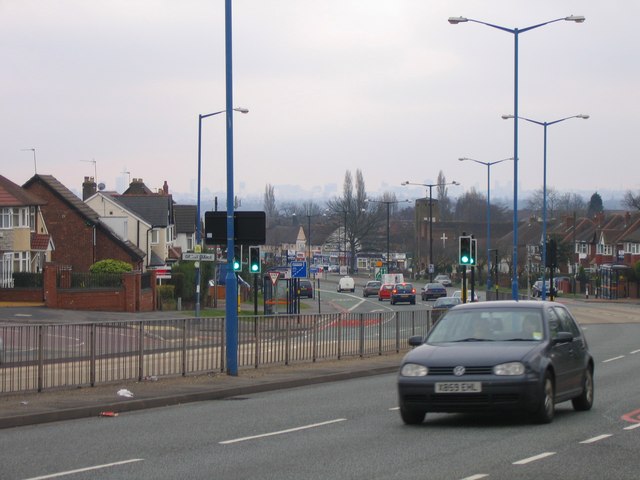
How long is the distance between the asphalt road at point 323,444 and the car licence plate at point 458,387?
518 millimetres

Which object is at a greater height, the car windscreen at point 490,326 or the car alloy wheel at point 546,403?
the car windscreen at point 490,326

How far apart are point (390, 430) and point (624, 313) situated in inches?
1948

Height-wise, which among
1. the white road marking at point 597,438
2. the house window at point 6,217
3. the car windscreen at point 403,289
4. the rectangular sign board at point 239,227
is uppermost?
the house window at point 6,217

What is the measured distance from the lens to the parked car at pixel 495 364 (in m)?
13.0

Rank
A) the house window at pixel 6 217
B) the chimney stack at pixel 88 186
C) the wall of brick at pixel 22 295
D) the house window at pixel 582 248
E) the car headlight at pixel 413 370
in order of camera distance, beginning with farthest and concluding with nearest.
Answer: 1. the house window at pixel 582 248
2. the chimney stack at pixel 88 186
3. the house window at pixel 6 217
4. the wall of brick at pixel 22 295
5. the car headlight at pixel 413 370

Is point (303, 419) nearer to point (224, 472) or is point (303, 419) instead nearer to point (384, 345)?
point (224, 472)

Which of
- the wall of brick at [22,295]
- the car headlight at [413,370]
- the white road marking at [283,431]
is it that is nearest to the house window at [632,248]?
the wall of brick at [22,295]

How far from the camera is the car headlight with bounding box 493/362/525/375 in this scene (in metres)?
13.0

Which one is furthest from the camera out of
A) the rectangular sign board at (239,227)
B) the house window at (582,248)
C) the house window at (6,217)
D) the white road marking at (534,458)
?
the house window at (582,248)

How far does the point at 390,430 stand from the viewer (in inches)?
528

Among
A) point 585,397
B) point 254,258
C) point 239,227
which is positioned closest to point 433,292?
point 254,258

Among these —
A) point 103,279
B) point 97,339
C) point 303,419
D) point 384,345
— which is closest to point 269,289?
point 103,279

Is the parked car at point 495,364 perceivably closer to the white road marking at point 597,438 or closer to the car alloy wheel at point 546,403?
the car alloy wheel at point 546,403

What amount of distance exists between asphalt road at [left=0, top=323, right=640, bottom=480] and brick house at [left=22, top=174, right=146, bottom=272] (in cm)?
5011
